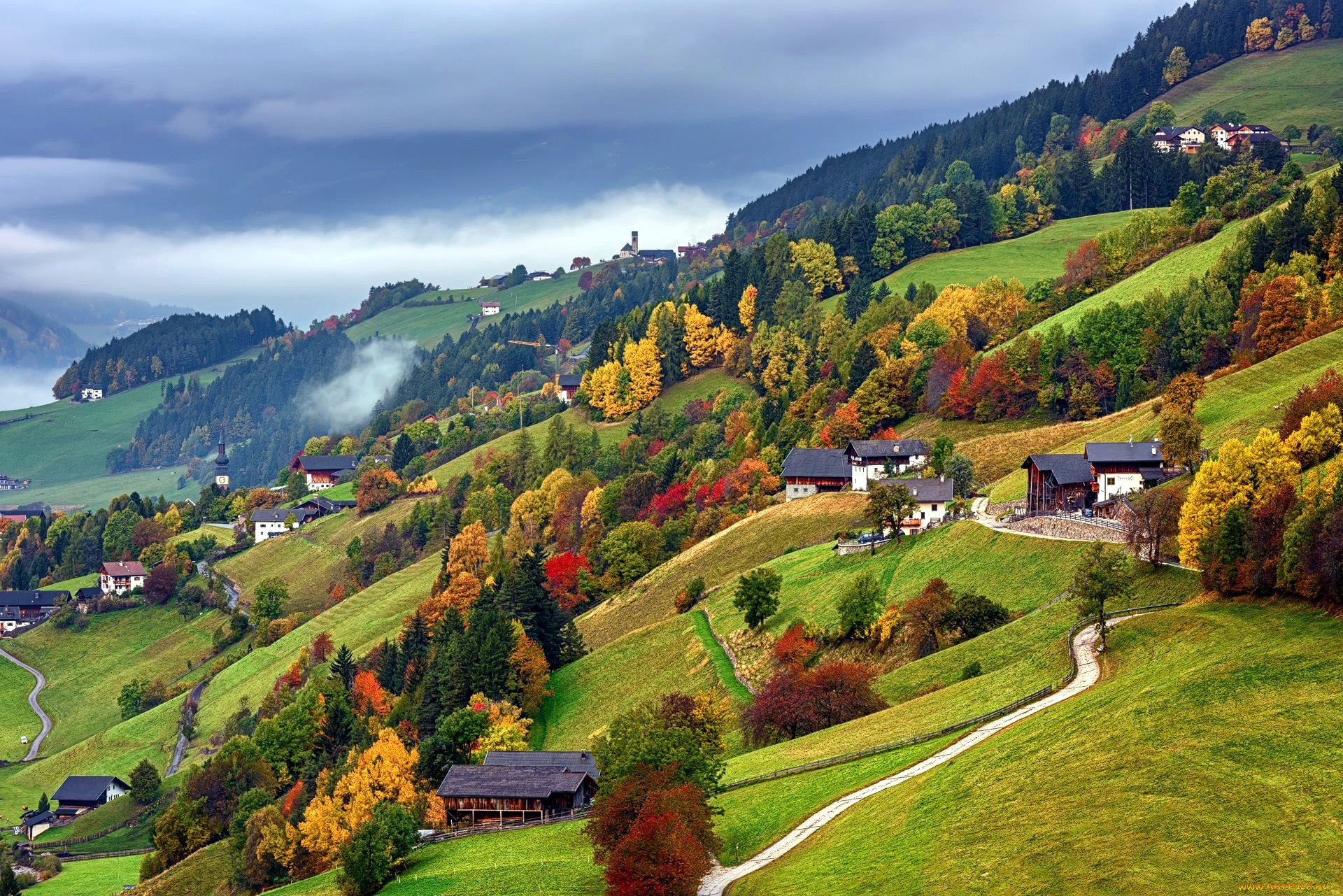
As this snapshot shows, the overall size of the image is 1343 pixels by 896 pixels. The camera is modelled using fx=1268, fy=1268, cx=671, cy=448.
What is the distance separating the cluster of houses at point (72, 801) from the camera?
115500 millimetres

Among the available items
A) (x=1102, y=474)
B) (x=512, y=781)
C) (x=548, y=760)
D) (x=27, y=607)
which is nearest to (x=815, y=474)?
(x=1102, y=474)

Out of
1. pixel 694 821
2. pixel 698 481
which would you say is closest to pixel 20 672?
pixel 698 481

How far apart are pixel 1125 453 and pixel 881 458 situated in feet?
107

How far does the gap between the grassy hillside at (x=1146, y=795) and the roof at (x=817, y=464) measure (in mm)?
69458

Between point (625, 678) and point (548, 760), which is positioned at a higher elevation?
point (548, 760)

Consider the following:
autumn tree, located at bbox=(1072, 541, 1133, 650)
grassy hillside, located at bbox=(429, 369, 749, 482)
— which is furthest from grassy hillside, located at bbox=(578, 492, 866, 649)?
grassy hillside, located at bbox=(429, 369, 749, 482)

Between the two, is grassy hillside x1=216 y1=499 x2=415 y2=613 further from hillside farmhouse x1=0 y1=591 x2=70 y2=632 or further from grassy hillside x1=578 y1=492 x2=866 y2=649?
grassy hillside x1=578 y1=492 x2=866 y2=649

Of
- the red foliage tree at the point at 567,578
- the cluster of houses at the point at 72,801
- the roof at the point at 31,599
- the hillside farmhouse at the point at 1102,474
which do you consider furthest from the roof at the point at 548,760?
the roof at the point at 31,599

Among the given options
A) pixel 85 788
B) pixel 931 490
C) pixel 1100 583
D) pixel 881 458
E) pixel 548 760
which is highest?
pixel 1100 583

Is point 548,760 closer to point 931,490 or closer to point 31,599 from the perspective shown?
point 931,490

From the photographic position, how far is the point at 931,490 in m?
99.8

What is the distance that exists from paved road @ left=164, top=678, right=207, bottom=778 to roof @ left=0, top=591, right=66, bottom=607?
59158mm

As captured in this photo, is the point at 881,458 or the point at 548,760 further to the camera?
the point at 881,458

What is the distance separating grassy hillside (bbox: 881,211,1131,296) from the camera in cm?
18338
